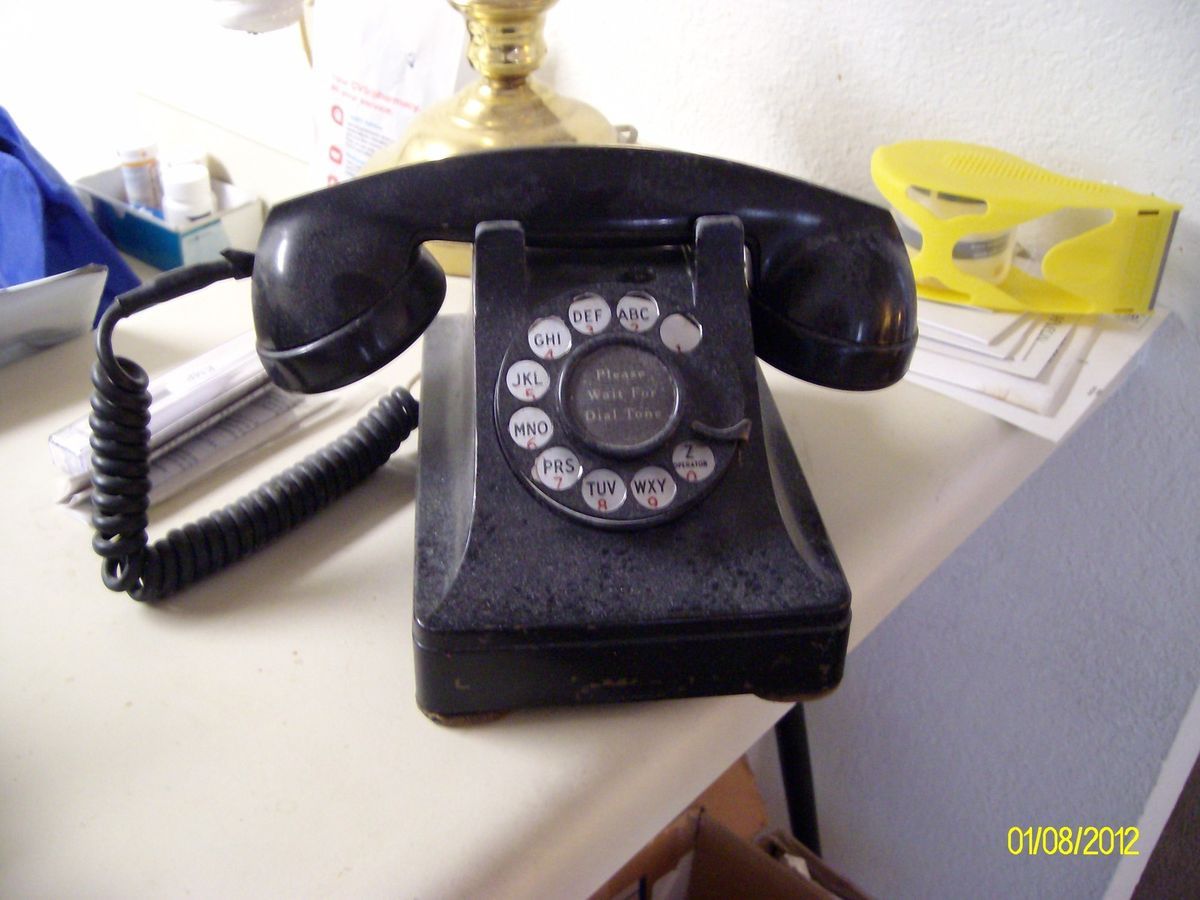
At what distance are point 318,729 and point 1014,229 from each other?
498mm

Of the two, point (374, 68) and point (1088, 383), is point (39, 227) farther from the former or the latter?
point (1088, 383)

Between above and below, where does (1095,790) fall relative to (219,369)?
below

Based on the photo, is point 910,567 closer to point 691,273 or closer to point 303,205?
point 691,273

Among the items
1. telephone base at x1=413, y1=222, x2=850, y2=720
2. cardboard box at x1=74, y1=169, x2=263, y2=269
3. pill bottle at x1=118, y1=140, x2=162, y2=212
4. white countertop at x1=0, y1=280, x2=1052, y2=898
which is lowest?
cardboard box at x1=74, y1=169, x2=263, y2=269

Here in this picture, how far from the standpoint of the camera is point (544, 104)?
70cm

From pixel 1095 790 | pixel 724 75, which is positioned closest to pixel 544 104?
pixel 724 75

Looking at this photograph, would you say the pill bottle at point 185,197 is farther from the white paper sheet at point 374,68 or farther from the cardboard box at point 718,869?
the cardboard box at point 718,869

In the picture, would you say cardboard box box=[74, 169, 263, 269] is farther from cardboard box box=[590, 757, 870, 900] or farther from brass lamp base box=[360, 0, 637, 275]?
cardboard box box=[590, 757, 870, 900]

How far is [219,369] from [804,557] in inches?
14.7

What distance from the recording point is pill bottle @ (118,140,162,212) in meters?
0.99

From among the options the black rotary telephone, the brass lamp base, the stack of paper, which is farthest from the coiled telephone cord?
the stack of paper

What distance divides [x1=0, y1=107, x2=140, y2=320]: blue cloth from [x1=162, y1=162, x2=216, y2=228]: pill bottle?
10cm

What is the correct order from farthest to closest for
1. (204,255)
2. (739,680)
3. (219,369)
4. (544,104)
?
(204,255) < (544,104) < (219,369) < (739,680)
